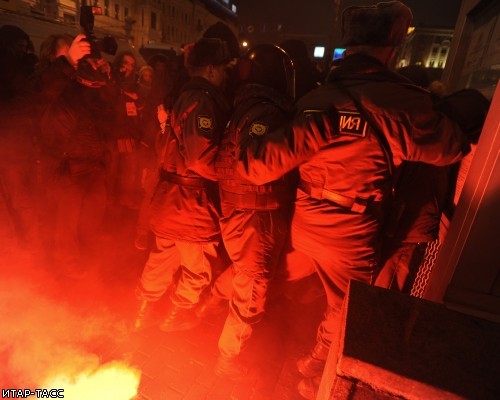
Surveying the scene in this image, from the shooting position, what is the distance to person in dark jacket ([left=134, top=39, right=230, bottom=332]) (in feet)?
7.98

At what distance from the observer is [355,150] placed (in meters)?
1.93

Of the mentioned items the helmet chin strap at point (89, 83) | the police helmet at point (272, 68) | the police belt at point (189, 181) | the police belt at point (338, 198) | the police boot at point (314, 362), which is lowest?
the police boot at point (314, 362)

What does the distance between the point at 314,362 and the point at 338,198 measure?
1.43 meters

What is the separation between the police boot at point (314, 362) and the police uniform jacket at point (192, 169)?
4.03ft

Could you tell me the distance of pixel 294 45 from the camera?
419cm

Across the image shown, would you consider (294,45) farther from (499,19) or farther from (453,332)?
(453,332)

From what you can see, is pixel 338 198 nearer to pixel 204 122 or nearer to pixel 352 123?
pixel 352 123

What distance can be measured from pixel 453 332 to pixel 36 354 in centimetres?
296

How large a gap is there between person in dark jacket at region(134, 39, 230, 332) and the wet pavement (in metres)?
0.20

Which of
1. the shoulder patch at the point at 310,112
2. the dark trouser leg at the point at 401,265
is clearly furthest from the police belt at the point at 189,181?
the dark trouser leg at the point at 401,265

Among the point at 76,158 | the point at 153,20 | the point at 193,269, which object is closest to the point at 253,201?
the point at 193,269

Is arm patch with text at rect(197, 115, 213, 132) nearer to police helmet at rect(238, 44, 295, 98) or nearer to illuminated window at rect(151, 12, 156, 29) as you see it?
police helmet at rect(238, 44, 295, 98)

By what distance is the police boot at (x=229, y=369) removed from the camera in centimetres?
262

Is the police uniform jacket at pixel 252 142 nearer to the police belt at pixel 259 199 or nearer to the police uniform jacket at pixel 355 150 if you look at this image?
the police belt at pixel 259 199
